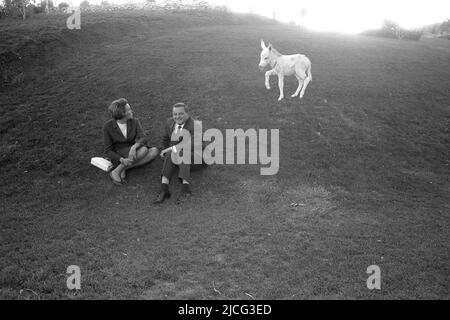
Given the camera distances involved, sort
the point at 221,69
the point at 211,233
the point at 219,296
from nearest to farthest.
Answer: the point at 219,296, the point at 211,233, the point at 221,69

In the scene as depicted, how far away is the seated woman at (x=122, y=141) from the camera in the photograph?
8.97 metres

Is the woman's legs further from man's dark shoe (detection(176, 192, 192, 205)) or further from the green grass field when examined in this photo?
man's dark shoe (detection(176, 192, 192, 205))

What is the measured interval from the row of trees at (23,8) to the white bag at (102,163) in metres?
16.7

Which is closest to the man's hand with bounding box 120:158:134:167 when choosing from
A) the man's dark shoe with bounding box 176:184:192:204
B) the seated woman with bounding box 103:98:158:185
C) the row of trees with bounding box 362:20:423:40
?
the seated woman with bounding box 103:98:158:185

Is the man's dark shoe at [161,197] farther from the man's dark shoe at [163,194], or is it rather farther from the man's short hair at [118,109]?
the man's short hair at [118,109]

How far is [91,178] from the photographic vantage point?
9.48 m

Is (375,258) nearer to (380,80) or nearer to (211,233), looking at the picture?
(211,233)

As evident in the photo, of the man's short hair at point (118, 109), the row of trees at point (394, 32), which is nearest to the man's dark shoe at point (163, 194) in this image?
the man's short hair at point (118, 109)

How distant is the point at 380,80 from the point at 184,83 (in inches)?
332

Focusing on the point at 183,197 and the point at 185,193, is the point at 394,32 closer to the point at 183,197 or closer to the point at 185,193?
the point at 185,193

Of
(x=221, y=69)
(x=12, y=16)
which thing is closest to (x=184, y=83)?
(x=221, y=69)

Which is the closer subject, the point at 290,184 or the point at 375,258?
the point at 375,258

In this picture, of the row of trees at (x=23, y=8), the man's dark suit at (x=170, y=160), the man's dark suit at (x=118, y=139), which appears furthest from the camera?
the row of trees at (x=23, y=8)

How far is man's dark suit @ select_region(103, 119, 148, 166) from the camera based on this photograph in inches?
358
